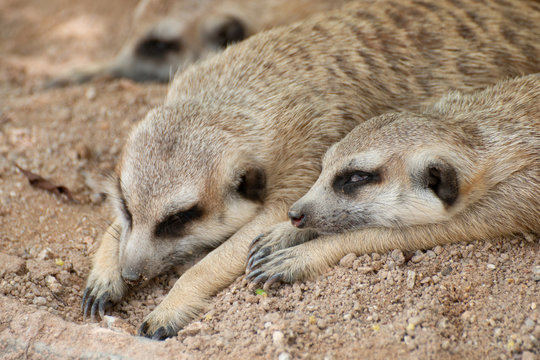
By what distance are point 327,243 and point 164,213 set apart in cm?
70

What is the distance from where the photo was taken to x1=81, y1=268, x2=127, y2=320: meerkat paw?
2759 mm

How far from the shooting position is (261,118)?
2.97 metres

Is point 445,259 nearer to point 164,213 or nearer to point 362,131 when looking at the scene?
point 362,131

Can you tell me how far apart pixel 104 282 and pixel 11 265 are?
416mm

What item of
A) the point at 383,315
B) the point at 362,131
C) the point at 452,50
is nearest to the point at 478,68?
the point at 452,50

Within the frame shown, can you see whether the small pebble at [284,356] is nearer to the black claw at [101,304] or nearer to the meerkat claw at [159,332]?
the meerkat claw at [159,332]

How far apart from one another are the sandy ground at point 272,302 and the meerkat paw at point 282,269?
0.05 metres

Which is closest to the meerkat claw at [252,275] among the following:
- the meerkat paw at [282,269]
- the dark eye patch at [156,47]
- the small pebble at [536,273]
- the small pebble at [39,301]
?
the meerkat paw at [282,269]

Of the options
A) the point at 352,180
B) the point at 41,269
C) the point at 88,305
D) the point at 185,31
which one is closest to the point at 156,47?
the point at 185,31

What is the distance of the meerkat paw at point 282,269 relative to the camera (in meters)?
2.69

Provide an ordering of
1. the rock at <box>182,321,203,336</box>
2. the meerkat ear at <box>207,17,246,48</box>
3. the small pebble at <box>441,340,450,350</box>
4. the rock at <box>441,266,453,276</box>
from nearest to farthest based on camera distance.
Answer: the small pebble at <box>441,340,450,350</box>
the rock at <box>182,321,203,336</box>
the rock at <box>441,266,453,276</box>
the meerkat ear at <box>207,17,246,48</box>

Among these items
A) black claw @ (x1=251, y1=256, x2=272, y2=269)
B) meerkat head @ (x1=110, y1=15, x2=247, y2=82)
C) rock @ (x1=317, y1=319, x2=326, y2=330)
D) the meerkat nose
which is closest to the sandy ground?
rock @ (x1=317, y1=319, x2=326, y2=330)

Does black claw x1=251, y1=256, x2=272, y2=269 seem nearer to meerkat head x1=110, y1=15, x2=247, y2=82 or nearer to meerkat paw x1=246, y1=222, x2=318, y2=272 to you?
meerkat paw x1=246, y1=222, x2=318, y2=272

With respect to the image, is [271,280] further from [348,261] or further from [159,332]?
[159,332]
